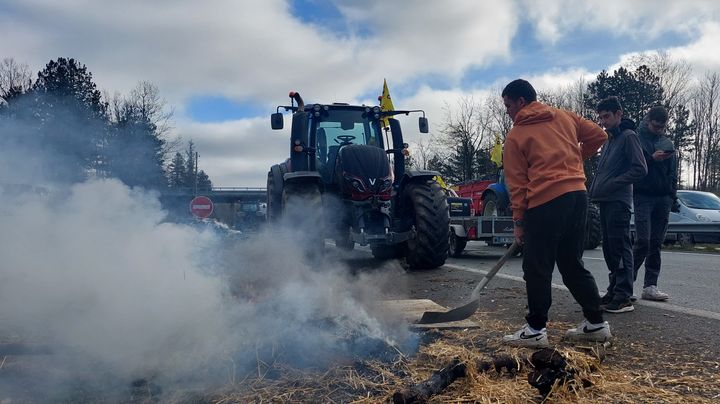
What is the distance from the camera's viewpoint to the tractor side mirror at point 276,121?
9.24 m

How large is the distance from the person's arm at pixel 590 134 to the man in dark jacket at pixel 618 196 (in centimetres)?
101

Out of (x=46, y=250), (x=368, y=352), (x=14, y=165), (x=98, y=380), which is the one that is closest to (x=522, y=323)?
(x=368, y=352)

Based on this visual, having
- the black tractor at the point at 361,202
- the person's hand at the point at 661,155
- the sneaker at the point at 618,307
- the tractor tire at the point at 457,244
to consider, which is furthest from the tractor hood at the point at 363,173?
the sneaker at the point at 618,307

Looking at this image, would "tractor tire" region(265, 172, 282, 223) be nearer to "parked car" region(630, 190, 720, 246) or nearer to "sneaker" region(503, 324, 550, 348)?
"sneaker" region(503, 324, 550, 348)

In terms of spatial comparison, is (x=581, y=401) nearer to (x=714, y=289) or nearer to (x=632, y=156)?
(x=632, y=156)

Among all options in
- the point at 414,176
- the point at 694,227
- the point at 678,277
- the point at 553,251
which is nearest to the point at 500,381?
the point at 553,251

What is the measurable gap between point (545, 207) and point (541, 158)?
1.09 feet

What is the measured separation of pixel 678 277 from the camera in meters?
7.45

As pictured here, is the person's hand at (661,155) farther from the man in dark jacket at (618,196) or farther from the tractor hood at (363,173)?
the tractor hood at (363,173)

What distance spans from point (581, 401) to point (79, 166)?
436 centimetres

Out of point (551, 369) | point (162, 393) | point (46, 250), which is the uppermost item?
point (46, 250)

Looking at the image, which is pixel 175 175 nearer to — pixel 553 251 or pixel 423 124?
pixel 423 124

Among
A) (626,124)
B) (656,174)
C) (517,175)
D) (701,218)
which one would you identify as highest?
(626,124)

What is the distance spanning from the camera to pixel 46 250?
4113 millimetres
